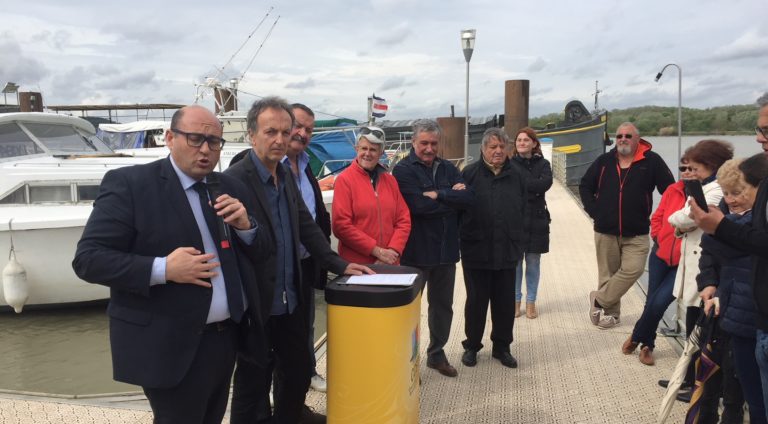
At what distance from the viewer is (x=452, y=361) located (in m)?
4.18

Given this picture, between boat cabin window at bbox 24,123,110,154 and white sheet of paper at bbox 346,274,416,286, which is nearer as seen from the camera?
white sheet of paper at bbox 346,274,416,286

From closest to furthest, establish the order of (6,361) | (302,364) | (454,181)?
(302,364) → (454,181) → (6,361)

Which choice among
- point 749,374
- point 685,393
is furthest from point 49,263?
point 749,374

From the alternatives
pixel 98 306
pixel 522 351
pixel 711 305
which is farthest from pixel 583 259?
pixel 98 306

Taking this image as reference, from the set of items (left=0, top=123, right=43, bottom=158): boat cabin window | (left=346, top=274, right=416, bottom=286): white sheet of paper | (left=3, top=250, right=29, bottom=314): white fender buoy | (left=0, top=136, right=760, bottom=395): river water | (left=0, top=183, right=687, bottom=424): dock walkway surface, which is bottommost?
(left=0, top=136, right=760, bottom=395): river water

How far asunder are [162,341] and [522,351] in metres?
3.23

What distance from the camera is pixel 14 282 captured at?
243 inches

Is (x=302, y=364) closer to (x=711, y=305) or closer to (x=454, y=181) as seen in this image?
(x=454, y=181)

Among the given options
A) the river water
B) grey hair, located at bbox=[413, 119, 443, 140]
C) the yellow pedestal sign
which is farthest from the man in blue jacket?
the river water

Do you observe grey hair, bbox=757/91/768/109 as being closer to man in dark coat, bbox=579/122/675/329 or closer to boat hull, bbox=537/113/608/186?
man in dark coat, bbox=579/122/675/329

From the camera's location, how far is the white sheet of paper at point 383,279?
8.64 ft

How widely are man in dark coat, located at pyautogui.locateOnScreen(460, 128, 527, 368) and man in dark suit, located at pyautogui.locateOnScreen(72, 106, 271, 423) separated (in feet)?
7.18

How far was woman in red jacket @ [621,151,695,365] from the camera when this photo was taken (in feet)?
12.8

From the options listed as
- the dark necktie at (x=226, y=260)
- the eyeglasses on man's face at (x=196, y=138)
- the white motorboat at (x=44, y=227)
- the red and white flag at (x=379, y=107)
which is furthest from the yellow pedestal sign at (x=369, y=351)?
the red and white flag at (x=379, y=107)
